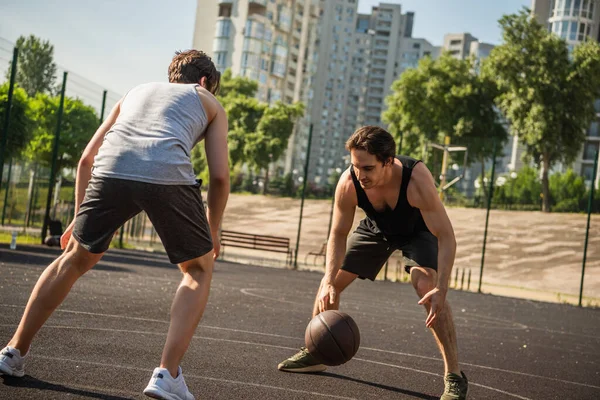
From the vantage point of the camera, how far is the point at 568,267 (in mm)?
30328

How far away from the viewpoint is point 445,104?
5066 centimetres

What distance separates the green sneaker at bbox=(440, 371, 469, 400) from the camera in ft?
16.2

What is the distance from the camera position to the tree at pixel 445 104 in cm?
5006

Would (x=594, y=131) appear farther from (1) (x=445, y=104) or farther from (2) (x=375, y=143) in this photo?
(2) (x=375, y=143)

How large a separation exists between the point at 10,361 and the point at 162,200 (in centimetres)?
110

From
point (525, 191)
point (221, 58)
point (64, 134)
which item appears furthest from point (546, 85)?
point (221, 58)

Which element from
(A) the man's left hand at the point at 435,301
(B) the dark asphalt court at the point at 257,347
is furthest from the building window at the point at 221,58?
(A) the man's left hand at the point at 435,301

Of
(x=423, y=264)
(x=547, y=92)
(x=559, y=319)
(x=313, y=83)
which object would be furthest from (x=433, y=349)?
(x=313, y=83)

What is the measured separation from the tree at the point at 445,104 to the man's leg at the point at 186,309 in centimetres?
4548

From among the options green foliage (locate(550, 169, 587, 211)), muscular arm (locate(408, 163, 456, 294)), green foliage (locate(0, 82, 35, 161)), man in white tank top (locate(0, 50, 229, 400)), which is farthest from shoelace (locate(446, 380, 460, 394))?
green foliage (locate(550, 169, 587, 211))

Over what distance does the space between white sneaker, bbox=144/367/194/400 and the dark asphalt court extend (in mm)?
402

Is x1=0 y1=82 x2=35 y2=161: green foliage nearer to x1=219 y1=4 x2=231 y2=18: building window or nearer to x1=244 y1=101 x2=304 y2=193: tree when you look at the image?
x1=244 y1=101 x2=304 y2=193: tree

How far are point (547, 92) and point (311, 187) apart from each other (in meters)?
15.6

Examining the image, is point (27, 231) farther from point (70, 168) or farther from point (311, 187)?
point (311, 187)
